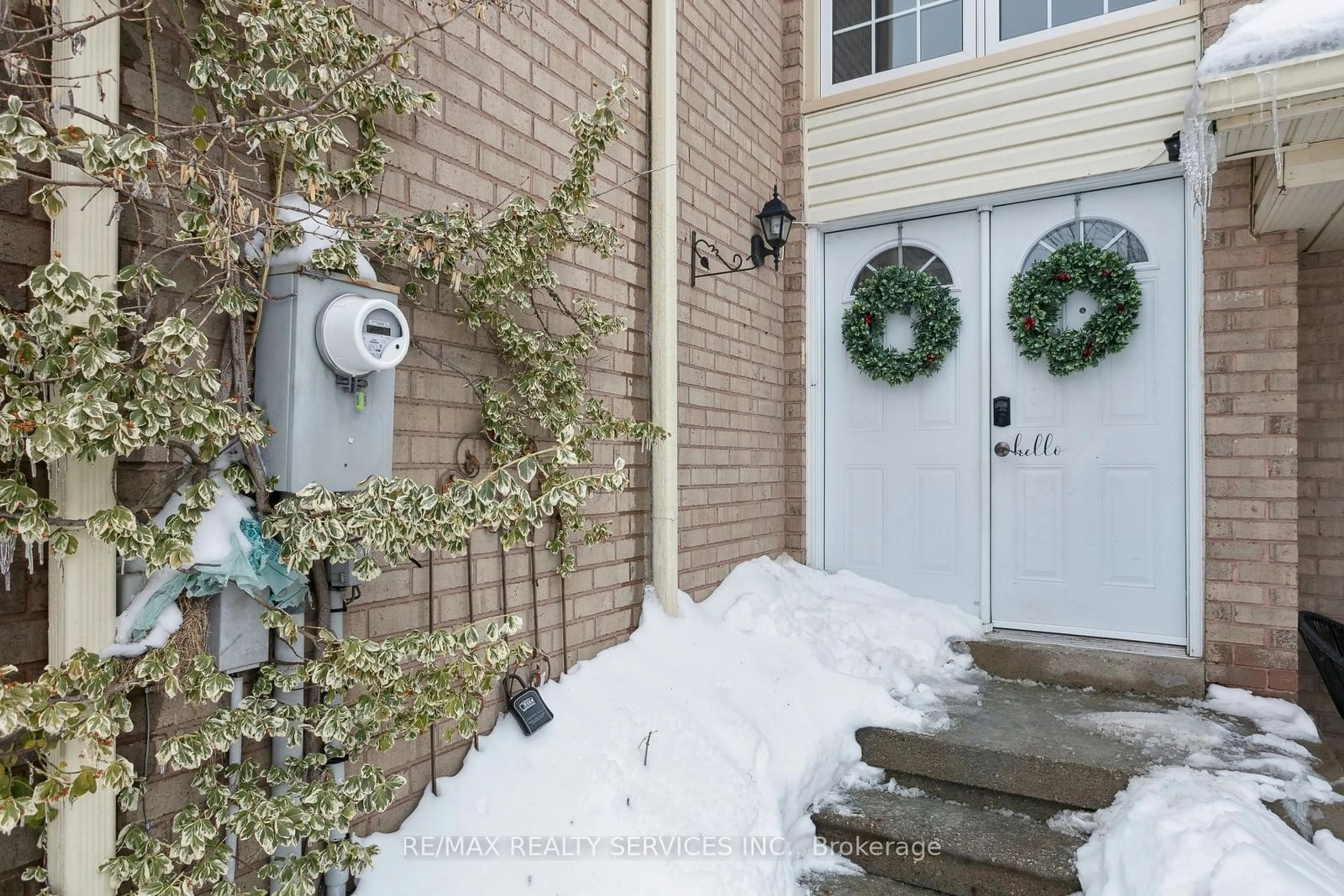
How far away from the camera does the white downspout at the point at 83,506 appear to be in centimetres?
130

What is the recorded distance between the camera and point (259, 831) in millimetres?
1451

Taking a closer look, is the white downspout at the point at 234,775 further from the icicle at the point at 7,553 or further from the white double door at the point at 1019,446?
the white double door at the point at 1019,446

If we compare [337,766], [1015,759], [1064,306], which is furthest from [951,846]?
[1064,306]

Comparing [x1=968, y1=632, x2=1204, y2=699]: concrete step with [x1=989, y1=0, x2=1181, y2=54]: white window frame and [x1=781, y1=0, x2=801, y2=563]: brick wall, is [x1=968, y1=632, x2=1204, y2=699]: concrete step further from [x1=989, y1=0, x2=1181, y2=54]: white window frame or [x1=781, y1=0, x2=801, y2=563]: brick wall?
[x1=989, y1=0, x2=1181, y2=54]: white window frame

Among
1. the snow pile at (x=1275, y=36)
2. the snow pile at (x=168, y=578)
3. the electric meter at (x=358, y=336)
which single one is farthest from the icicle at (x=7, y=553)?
the snow pile at (x=1275, y=36)

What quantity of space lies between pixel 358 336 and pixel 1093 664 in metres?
3.33

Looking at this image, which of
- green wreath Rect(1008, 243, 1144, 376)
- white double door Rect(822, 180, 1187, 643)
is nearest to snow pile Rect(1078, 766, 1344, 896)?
white double door Rect(822, 180, 1187, 643)

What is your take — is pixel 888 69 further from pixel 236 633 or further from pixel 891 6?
pixel 236 633

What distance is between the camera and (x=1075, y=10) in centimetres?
374

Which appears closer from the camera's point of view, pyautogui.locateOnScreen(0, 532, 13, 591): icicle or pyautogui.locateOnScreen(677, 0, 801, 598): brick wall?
pyautogui.locateOnScreen(0, 532, 13, 591): icicle

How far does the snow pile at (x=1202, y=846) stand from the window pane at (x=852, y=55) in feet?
12.0

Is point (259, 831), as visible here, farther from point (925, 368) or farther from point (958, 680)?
point (925, 368)

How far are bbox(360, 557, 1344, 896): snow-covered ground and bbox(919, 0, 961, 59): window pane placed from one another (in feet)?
10.3

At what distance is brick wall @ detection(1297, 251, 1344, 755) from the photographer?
13.0 feet
